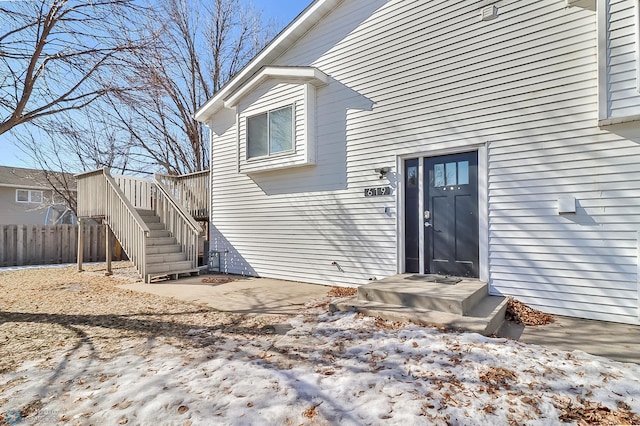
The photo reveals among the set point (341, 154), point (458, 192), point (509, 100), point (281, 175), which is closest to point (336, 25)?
point (341, 154)

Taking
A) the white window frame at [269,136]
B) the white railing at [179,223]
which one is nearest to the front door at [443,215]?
the white window frame at [269,136]

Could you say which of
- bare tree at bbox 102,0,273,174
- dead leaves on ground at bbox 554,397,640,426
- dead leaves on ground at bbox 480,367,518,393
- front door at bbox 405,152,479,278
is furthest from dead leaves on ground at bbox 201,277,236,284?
bare tree at bbox 102,0,273,174

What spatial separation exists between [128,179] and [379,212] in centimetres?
739

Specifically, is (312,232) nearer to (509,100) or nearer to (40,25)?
(509,100)

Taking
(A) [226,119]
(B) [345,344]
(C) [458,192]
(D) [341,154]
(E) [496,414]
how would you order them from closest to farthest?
(E) [496,414], (B) [345,344], (C) [458,192], (D) [341,154], (A) [226,119]

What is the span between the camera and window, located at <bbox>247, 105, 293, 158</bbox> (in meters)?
7.24

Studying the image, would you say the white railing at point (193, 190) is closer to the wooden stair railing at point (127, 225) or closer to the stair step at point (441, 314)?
the wooden stair railing at point (127, 225)

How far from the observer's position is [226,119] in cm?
885

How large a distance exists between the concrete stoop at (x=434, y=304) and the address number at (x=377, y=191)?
169cm

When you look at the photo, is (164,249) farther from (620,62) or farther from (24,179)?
(24,179)

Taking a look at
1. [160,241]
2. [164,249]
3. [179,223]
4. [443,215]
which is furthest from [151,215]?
[443,215]

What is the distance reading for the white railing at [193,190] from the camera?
9.46m

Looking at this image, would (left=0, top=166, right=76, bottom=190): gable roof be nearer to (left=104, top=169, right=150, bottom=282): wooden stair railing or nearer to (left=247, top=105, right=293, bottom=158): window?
(left=104, top=169, right=150, bottom=282): wooden stair railing

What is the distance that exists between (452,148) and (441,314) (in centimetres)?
275
